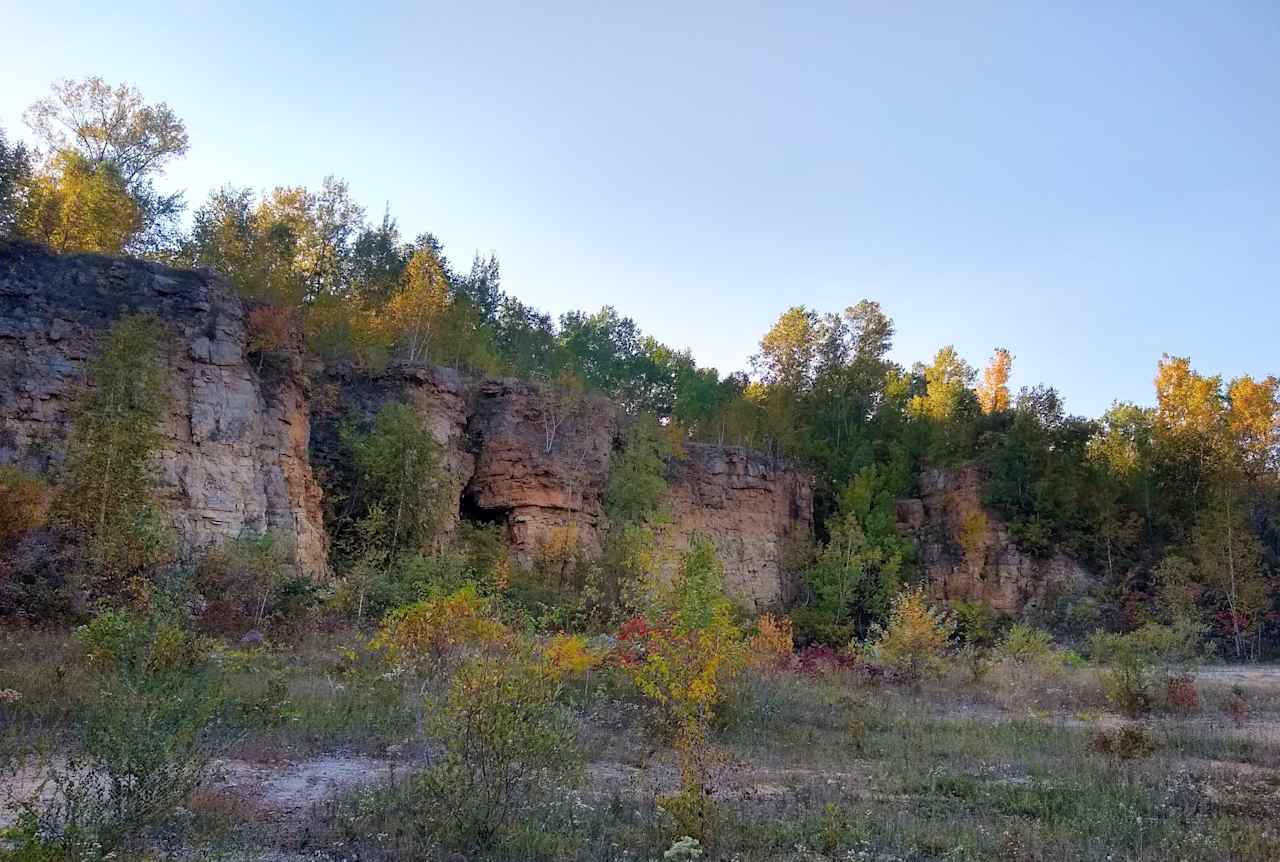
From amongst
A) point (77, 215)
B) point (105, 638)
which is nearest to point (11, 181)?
point (77, 215)

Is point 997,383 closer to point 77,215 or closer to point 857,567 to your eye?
point 857,567

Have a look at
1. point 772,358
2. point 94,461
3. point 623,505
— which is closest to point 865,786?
point 94,461

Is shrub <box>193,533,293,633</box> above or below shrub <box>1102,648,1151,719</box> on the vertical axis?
above

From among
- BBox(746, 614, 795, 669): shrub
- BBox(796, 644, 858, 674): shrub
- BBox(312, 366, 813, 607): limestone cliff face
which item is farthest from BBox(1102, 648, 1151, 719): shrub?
BBox(312, 366, 813, 607): limestone cliff face

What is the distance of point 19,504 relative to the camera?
679 inches

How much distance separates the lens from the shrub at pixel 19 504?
1688cm

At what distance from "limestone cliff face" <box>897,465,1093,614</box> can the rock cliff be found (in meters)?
17.1

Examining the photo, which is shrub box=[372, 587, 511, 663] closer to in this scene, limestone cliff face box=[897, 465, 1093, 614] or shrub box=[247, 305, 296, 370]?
shrub box=[247, 305, 296, 370]

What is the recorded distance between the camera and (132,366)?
19.7m

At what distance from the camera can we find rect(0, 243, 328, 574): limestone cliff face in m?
21.1

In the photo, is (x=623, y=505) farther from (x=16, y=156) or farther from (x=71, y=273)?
(x=16, y=156)

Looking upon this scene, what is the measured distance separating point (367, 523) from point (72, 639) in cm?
1244

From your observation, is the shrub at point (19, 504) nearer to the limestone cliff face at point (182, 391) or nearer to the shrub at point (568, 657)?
the limestone cliff face at point (182, 391)

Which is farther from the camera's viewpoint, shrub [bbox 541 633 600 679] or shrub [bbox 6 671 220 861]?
shrub [bbox 541 633 600 679]
